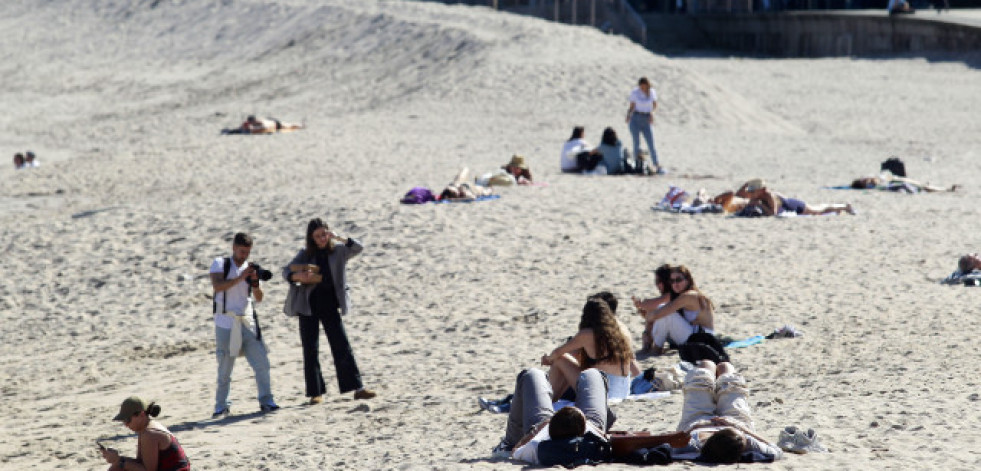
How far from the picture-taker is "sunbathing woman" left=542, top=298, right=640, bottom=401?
27.3 ft

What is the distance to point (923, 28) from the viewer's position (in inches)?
1486

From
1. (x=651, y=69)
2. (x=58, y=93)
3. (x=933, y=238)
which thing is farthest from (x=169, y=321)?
(x=58, y=93)

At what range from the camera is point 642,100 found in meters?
19.9

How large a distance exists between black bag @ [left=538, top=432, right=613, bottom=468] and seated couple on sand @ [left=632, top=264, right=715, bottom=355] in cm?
302

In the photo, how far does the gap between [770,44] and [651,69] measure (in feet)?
51.7

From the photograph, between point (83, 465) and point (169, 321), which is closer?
point (83, 465)

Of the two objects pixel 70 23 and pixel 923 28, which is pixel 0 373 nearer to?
pixel 923 28

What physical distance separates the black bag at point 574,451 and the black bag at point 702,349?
260 cm

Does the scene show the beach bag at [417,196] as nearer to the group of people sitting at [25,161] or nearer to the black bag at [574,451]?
the black bag at [574,451]

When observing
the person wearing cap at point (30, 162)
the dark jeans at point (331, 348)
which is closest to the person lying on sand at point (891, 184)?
the dark jeans at point (331, 348)

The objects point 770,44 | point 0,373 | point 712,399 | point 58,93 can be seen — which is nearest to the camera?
point 712,399

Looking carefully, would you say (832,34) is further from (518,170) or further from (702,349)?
(702,349)

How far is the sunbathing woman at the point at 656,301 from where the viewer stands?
10.2 metres

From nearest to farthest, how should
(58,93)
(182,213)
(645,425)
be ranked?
(645,425) < (182,213) < (58,93)
